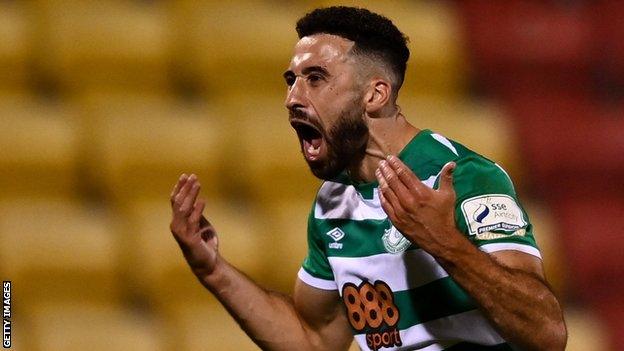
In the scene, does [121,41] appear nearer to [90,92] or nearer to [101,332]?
[90,92]

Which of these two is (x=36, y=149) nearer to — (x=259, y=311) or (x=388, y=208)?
(x=259, y=311)

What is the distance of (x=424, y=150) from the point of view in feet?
4.20

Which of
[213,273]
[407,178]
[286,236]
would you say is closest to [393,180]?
[407,178]

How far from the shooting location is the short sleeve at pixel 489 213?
1.16m

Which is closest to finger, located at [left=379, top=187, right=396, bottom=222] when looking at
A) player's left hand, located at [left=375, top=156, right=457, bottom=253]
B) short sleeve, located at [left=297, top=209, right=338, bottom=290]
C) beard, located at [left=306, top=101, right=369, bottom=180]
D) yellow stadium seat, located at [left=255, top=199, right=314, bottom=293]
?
player's left hand, located at [left=375, top=156, right=457, bottom=253]

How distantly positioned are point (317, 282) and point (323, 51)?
0.29 m

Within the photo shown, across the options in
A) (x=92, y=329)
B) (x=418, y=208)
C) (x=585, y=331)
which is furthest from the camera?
(x=585, y=331)

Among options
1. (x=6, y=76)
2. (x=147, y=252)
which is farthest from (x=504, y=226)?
(x=6, y=76)

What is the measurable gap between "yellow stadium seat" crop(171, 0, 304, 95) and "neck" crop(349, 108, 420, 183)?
22.2 inches

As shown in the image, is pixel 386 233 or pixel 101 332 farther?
pixel 101 332

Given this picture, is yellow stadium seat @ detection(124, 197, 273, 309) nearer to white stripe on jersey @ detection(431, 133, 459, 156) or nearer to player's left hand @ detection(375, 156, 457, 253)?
white stripe on jersey @ detection(431, 133, 459, 156)

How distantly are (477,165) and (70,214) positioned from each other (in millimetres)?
826

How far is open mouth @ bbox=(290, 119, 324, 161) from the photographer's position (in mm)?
1328

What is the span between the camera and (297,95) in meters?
1.33
